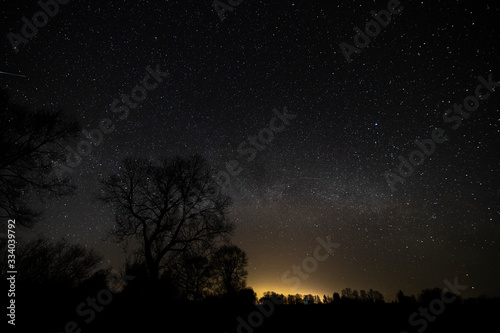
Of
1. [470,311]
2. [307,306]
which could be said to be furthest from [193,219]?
[470,311]

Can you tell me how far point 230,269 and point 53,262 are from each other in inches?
736

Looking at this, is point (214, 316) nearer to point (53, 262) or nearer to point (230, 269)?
point (53, 262)

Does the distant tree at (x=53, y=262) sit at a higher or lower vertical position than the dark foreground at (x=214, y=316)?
higher

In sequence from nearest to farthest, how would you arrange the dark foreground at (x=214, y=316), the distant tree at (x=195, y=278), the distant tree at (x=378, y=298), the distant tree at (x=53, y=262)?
the dark foreground at (x=214, y=316) → the distant tree at (x=378, y=298) → the distant tree at (x=53, y=262) → the distant tree at (x=195, y=278)

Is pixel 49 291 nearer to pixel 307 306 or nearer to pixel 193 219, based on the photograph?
pixel 193 219

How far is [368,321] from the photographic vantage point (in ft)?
19.4

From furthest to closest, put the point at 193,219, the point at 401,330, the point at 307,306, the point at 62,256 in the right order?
1. the point at 62,256
2. the point at 193,219
3. the point at 307,306
4. the point at 401,330

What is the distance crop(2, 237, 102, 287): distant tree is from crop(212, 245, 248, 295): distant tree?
13.7 m

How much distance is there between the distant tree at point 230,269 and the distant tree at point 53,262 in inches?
541

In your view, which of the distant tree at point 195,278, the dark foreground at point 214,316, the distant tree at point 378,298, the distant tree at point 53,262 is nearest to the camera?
the dark foreground at point 214,316

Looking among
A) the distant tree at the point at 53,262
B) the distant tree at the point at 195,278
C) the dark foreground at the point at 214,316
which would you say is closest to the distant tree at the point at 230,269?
the distant tree at the point at 195,278

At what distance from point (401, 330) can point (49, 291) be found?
32.4ft

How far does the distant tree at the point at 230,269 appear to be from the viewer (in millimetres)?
28125

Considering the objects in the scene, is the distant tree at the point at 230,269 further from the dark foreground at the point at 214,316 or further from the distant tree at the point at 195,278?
the dark foreground at the point at 214,316
